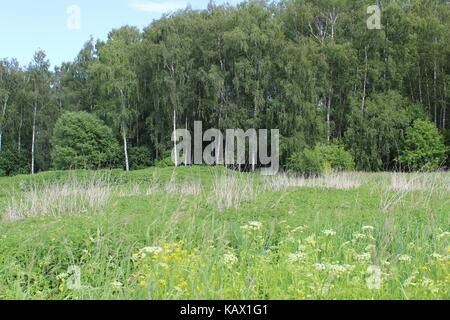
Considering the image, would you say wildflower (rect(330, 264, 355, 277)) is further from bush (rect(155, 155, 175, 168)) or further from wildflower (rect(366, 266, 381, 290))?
bush (rect(155, 155, 175, 168))

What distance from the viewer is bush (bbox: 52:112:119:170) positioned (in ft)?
114

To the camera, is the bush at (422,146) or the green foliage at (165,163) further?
the green foliage at (165,163)

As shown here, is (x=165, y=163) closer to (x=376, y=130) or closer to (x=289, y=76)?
(x=289, y=76)

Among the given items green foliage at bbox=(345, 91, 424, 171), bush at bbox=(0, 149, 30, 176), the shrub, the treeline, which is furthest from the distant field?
bush at bbox=(0, 149, 30, 176)

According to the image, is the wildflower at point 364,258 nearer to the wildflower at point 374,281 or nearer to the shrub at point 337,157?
the wildflower at point 374,281

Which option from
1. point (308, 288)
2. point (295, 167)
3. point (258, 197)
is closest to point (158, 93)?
point (295, 167)

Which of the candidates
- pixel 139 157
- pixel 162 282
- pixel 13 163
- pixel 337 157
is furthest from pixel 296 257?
pixel 13 163

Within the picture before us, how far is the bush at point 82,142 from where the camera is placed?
34.6m

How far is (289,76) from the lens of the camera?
31266mm

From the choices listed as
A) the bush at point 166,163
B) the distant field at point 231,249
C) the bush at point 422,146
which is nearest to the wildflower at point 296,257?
the distant field at point 231,249

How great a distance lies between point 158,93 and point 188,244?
28.6 m

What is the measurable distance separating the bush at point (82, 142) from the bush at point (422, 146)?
19557 mm

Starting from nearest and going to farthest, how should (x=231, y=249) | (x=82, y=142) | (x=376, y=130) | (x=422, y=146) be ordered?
(x=231, y=249), (x=376, y=130), (x=422, y=146), (x=82, y=142)

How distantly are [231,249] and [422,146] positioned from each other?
95.0ft
